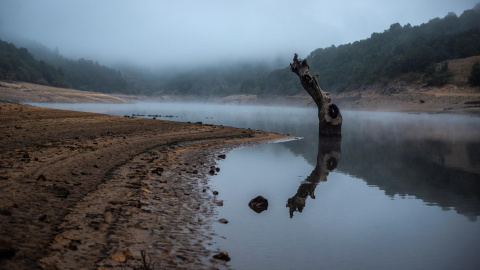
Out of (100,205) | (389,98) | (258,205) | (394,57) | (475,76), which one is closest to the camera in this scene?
(100,205)

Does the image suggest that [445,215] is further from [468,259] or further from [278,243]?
[278,243]

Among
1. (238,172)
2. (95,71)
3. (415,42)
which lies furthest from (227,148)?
(95,71)

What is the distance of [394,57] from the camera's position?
8606 cm

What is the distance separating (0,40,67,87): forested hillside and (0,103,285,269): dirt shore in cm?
7269

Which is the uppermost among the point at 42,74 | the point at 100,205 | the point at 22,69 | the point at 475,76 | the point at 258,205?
the point at 42,74

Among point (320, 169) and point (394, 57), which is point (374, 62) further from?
point (320, 169)

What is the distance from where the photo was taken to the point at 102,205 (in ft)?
23.4

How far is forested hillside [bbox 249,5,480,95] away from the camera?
243 feet

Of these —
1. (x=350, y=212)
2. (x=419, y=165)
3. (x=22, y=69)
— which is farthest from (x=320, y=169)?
(x=22, y=69)

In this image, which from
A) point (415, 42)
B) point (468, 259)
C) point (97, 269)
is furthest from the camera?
point (415, 42)

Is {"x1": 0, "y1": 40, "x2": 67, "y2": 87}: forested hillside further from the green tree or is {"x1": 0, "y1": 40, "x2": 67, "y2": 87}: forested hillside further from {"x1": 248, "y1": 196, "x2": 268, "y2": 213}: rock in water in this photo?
{"x1": 248, "y1": 196, "x2": 268, "y2": 213}: rock in water

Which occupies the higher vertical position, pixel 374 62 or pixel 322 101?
pixel 374 62

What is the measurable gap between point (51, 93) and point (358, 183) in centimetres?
7714

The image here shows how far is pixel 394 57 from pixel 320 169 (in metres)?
79.5
